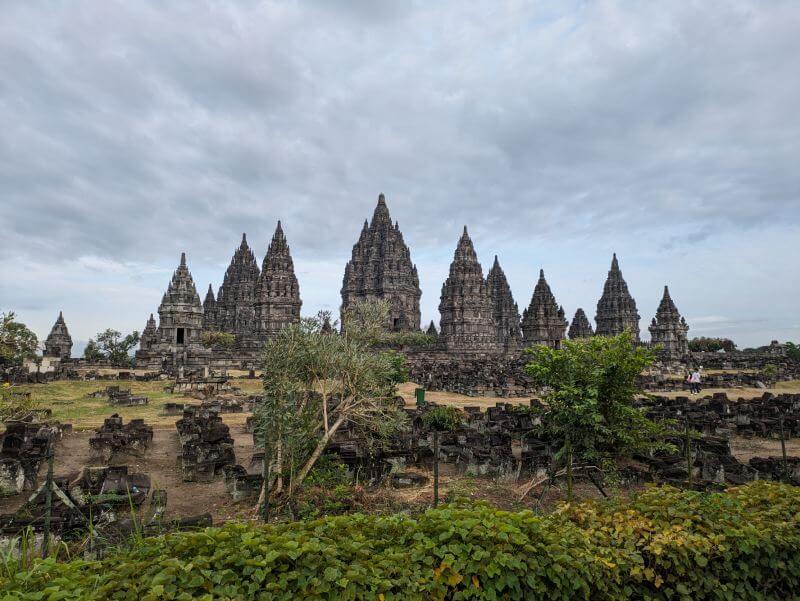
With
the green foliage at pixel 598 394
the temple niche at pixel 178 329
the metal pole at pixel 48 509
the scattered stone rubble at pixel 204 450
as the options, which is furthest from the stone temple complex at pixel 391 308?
the metal pole at pixel 48 509

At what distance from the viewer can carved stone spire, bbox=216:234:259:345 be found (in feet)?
231

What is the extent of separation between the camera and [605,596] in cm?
401

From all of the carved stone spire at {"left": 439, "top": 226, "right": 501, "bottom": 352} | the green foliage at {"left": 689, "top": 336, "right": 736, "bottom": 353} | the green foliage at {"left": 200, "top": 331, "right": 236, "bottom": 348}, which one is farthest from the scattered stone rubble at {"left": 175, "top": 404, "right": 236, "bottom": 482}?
the green foliage at {"left": 689, "top": 336, "right": 736, "bottom": 353}

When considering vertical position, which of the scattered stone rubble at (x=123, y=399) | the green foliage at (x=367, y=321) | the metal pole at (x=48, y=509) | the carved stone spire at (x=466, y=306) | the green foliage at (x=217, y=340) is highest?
the carved stone spire at (x=466, y=306)

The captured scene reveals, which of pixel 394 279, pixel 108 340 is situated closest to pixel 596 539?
pixel 108 340

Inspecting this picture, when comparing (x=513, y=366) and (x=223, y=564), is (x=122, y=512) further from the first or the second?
(x=513, y=366)

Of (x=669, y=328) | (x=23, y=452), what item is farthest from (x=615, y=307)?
(x=23, y=452)

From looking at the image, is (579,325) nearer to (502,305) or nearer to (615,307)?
(615,307)

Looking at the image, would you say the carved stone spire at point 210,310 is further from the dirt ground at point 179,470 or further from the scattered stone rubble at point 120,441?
the scattered stone rubble at point 120,441

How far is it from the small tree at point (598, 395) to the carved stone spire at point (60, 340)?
5413 centimetres

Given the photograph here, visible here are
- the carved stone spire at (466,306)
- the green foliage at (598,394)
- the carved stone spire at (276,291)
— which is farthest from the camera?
the carved stone spire at (466,306)

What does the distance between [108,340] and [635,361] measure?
4943 centimetres

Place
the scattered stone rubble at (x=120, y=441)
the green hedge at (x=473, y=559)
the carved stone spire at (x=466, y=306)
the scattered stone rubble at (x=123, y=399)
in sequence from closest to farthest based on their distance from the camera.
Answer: the green hedge at (x=473, y=559), the scattered stone rubble at (x=120, y=441), the scattered stone rubble at (x=123, y=399), the carved stone spire at (x=466, y=306)

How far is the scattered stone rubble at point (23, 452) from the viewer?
9562 millimetres
